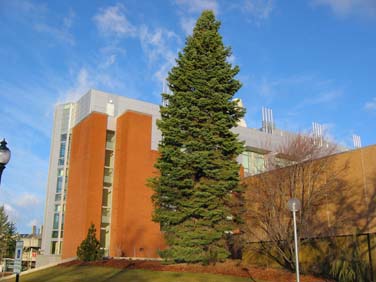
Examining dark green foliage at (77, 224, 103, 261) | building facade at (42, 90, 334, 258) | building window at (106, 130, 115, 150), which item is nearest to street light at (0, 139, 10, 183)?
dark green foliage at (77, 224, 103, 261)

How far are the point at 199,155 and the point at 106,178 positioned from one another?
907 inches

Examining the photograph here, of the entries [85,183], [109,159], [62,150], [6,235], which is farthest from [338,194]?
[6,235]

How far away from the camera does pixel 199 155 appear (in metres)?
21.6

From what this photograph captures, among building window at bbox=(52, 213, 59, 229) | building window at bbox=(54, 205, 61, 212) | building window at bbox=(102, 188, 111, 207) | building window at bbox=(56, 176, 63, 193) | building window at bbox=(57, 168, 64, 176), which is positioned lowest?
building window at bbox=(52, 213, 59, 229)

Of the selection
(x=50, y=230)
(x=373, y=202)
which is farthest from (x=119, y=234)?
(x=373, y=202)

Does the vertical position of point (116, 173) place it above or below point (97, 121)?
below

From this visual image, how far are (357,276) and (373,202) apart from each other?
474cm

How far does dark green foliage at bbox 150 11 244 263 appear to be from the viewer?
21125mm

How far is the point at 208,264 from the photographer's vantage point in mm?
20594

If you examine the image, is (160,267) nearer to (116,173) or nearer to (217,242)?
(217,242)

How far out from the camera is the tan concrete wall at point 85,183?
130 feet

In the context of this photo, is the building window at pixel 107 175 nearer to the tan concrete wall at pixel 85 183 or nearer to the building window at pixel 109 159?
the building window at pixel 109 159

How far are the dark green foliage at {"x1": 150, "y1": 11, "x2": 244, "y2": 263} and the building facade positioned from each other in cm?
1479

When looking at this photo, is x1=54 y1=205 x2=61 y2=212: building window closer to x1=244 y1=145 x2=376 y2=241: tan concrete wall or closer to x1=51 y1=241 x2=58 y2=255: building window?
x1=51 y1=241 x2=58 y2=255: building window
